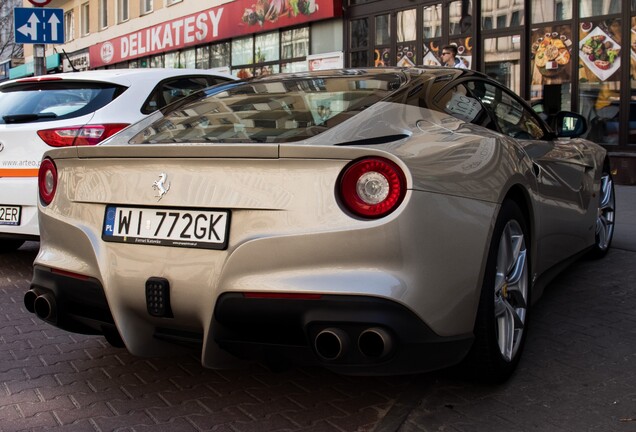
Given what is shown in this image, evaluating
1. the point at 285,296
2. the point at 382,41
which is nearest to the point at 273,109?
the point at 285,296

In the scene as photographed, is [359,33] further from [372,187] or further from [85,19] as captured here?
[85,19]

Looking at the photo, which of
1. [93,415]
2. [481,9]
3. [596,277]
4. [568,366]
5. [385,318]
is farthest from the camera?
[481,9]

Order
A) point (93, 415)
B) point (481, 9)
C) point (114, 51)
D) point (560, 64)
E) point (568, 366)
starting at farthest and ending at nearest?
1. point (114, 51)
2. point (481, 9)
3. point (560, 64)
4. point (568, 366)
5. point (93, 415)

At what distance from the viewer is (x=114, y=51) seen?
30781mm

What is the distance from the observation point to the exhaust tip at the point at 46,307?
3297 millimetres

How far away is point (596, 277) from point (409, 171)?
10.6 feet

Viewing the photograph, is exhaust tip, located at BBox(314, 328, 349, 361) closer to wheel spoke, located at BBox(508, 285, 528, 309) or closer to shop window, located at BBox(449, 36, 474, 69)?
wheel spoke, located at BBox(508, 285, 528, 309)

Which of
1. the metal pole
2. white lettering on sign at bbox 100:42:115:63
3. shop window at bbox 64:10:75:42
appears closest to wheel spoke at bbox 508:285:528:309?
the metal pole

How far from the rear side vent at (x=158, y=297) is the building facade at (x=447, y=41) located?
6617 millimetres

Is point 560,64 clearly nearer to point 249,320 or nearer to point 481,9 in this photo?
point 481,9

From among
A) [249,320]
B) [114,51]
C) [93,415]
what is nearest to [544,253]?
[249,320]

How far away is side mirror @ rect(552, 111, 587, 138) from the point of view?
5.03 m

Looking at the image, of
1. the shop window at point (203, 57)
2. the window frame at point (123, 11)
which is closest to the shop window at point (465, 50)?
the shop window at point (203, 57)

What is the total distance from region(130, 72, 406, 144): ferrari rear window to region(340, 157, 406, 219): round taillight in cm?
33
